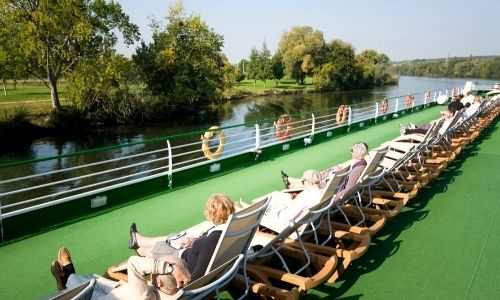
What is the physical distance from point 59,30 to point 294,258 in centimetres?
2543

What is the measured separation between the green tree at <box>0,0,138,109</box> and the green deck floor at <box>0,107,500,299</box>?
21860mm

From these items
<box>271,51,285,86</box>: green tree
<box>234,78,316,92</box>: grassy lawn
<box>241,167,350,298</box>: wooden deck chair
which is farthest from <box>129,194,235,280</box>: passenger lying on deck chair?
<box>271,51,285,86</box>: green tree

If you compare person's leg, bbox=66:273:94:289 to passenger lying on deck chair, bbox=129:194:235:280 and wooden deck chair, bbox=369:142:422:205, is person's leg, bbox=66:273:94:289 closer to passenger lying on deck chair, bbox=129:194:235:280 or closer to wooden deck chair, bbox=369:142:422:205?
passenger lying on deck chair, bbox=129:194:235:280

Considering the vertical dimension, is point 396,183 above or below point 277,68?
below

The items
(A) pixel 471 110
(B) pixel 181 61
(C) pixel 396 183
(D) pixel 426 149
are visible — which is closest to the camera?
(C) pixel 396 183

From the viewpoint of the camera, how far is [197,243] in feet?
8.96

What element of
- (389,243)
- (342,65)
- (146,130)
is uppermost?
(342,65)

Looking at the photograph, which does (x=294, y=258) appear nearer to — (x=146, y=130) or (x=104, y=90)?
(x=146, y=130)

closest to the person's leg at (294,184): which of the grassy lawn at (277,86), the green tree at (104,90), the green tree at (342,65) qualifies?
the green tree at (104,90)

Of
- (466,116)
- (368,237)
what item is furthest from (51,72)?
(368,237)

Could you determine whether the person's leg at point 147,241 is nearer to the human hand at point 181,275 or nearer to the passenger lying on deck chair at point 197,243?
the passenger lying on deck chair at point 197,243

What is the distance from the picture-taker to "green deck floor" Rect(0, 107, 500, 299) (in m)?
3.37

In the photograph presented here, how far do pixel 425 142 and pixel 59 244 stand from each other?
5.42 m

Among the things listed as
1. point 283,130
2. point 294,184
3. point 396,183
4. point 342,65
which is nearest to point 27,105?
point 283,130
